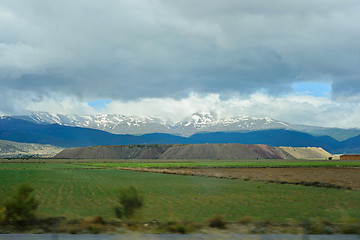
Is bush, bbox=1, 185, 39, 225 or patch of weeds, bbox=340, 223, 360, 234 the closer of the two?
patch of weeds, bbox=340, 223, 360, 234

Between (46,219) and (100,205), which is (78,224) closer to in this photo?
(46,219)

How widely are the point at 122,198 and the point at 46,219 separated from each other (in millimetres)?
3407

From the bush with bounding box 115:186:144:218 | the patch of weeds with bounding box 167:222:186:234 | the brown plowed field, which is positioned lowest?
the brown plowed field

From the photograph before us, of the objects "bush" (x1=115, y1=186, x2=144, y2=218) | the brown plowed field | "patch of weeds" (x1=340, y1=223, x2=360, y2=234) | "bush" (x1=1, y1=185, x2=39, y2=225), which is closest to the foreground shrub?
"bush" (x1=115, y1=186, x2=144, y2=218)

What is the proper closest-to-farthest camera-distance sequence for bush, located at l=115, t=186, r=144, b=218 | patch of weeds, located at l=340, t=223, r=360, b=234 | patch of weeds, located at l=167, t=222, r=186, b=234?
patch of weeds, located at l=167, t=222, r=186, b=234, patch of weeds, located at l=340, t=223, r=360, b=234, bush, located at l=115, t=186, r=144, b=218

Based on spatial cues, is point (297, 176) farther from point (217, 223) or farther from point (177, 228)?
point (177, 228)

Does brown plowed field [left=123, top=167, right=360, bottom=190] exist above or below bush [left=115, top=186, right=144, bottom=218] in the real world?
below

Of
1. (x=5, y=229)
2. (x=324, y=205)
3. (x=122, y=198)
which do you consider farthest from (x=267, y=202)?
(x=5, y=229)

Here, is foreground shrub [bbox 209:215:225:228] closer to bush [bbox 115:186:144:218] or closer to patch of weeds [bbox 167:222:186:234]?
patch of weeds [bbox 167:222:186:234]

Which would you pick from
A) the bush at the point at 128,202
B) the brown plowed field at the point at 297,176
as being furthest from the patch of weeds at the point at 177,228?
the brown plowed field at the point at 297,176

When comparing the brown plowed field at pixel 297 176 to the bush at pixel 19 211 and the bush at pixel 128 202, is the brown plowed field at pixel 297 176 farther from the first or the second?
the bush at pixel 19 211

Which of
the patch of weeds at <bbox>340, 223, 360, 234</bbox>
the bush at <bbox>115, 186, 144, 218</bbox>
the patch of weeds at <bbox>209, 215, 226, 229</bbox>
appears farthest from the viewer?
the bush at <bbox>115, 186, 144, 218</bbox>

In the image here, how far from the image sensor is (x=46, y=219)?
51.6 ft

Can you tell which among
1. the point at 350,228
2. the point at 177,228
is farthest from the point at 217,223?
the point at 350,228
